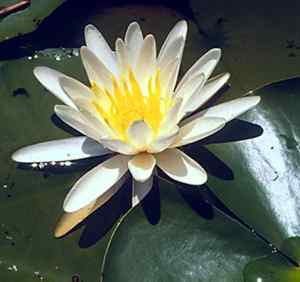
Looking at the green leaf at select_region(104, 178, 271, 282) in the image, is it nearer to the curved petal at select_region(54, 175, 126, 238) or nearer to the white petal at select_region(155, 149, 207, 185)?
the white petal at select_region(155, 149, 207, 185)

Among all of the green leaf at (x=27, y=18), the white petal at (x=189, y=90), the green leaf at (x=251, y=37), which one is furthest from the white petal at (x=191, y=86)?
the green leaf at (x=27, y=18)

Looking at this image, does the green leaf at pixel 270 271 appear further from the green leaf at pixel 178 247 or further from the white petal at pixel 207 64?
the white petal at pixel 207 64

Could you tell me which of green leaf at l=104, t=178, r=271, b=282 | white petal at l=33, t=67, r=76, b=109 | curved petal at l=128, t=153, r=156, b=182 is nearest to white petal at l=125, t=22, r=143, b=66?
white petal at l=33, t=67, r=76, b=109

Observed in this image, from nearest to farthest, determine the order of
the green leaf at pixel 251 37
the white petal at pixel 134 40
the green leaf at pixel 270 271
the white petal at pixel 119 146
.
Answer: the green leaf at pixel 270 271
the white petal at pixel 119 146
the white petal at pixel 134 40
the green leaf at pixel 251 37

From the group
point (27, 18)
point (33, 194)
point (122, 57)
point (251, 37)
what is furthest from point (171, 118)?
point (27, 18)

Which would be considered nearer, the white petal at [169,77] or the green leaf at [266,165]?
the green leaf at [266,165]
